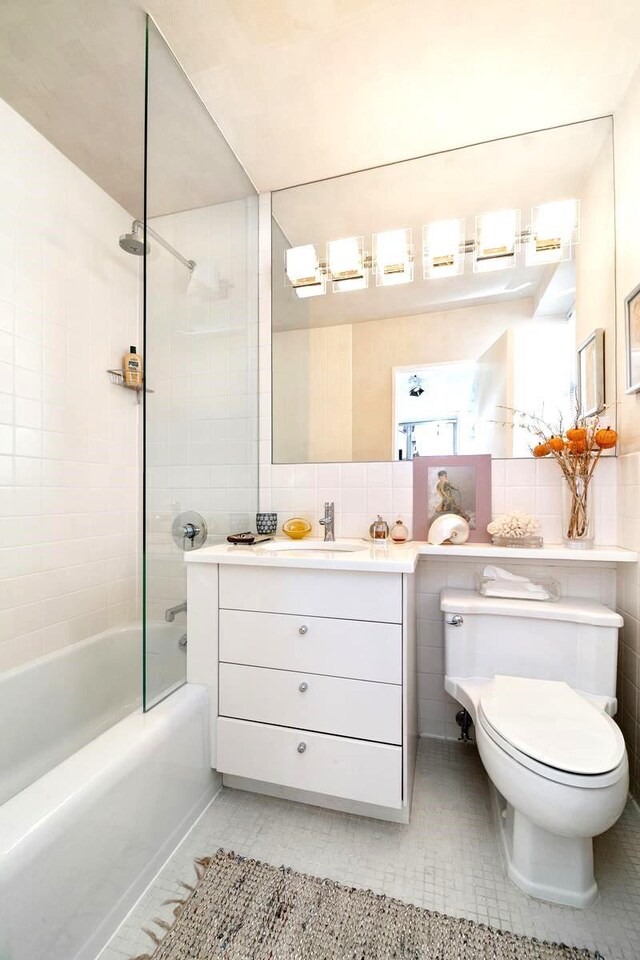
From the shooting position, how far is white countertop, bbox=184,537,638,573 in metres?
1.25

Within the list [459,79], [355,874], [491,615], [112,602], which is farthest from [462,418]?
[112,602]

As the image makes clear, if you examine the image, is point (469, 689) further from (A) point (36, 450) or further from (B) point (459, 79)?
(B) point (459, 79)

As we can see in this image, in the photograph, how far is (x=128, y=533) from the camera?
6.99 ft

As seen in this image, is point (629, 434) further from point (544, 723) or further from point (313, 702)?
point (313, 702)

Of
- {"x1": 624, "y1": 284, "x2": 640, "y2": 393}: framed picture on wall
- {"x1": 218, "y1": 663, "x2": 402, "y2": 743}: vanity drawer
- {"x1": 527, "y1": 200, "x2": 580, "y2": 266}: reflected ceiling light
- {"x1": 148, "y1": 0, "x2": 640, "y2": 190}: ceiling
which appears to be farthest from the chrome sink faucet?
{"x1": 148, "y1": 0, "x2": 640, "y2": 190}: ceiling

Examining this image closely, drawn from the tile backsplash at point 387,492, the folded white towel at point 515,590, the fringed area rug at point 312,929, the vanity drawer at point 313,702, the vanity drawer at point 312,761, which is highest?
the tile backsplash at point 387,492

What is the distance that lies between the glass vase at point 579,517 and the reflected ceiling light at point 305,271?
1393 mm

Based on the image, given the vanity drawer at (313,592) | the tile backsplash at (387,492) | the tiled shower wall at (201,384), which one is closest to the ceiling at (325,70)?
the tiled shower wall at (201,384)

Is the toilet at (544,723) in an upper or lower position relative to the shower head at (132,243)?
lower

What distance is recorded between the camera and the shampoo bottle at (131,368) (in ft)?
6.82

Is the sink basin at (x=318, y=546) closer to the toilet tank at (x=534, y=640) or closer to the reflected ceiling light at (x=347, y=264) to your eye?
the toilet tank at (x=534, y=640)

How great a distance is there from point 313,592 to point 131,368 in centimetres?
151

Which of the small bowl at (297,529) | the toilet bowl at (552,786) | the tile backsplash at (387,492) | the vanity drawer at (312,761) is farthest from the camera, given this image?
the small bowl at (297,529)

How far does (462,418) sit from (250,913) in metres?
1.72
